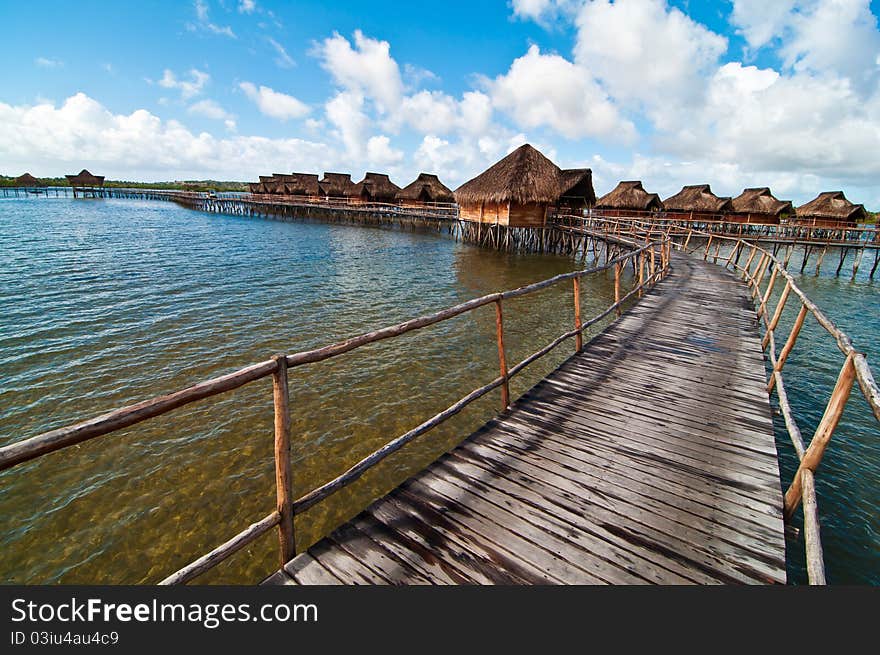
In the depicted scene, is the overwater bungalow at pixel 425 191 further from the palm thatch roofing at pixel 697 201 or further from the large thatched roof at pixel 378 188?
the palm thatch roofing at pixel 697 201

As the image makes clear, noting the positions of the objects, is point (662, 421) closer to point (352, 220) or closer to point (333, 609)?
point (333, 609)

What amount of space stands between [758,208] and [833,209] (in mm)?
5303

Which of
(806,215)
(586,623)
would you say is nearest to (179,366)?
(586,623)

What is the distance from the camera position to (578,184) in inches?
1204

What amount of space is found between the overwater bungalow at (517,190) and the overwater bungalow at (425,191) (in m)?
15.1

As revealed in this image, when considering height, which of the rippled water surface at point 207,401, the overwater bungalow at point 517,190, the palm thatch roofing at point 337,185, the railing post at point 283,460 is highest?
the palm thatch roofing at point 337,185

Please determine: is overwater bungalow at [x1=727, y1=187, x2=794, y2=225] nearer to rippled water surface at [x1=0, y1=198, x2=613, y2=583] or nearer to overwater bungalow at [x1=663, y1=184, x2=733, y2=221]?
overwater bungalow at [x1=663, y1=184, x2=733, y2=221]

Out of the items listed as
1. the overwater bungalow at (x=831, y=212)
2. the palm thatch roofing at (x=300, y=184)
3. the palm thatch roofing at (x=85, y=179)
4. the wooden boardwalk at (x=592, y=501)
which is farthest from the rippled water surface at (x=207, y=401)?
the palm thatch roofing at (x=85, y=179)

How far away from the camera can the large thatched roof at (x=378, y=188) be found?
149ft

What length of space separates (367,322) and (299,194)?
48.7 metres

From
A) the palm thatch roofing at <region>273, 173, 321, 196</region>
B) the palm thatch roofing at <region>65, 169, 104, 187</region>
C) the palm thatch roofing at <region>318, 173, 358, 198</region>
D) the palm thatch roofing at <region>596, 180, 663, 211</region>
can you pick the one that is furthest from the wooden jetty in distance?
the palm thatch roofing at <region>65, 169, 104, 187</region>

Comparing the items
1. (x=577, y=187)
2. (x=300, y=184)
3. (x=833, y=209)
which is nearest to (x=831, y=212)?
(x=833, y=209)

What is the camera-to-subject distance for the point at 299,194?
52.5m

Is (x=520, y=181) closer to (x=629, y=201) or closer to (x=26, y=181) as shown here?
(x=629, y=201)
